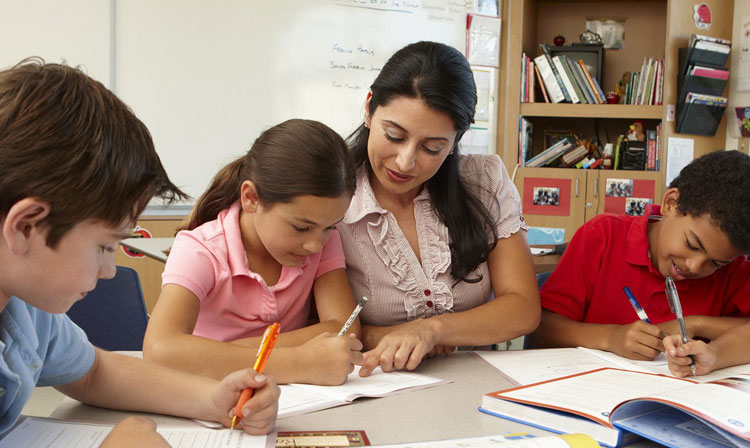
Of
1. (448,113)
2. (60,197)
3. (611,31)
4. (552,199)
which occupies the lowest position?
(552,199)

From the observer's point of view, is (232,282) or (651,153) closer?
(232,282)

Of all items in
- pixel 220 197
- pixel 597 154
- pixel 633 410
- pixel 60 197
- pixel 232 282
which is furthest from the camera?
pixel 597 154

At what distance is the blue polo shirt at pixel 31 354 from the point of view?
86 centimetres

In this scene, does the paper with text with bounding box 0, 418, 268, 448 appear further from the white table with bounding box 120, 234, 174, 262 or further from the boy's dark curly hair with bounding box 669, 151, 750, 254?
the white table with bounding box 120, 234, 174, 262

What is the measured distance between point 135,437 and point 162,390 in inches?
7.7

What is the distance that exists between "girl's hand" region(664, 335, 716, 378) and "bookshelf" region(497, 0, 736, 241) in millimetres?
3046

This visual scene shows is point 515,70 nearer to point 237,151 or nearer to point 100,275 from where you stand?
point 237,151

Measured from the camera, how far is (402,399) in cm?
109

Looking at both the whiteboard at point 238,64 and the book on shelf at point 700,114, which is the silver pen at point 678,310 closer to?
the whiteboard at point 238,64

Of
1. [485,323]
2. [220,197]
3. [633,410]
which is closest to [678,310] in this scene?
[485,323]

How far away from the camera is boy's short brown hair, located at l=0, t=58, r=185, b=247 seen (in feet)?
2.34

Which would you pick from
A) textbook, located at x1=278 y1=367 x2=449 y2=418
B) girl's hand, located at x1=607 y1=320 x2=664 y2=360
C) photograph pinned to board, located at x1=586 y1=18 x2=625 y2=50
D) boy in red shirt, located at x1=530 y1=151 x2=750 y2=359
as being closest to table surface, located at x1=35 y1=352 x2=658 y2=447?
textbook, located at x1=278 y1=367 x2=449 y2=418

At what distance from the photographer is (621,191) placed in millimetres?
4184

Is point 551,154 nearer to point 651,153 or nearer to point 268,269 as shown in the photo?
Result: point 651,153
